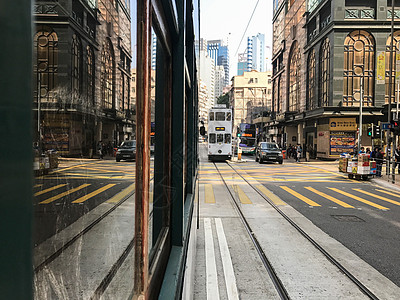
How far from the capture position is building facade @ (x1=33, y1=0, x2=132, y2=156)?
1.82 ft

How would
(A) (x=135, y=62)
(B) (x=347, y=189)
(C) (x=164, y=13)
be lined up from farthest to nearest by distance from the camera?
(B) (x=347, y=189) → (C) (x=164, y=13) → (A) (x=135, y=62)

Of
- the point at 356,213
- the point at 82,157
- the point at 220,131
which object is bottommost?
the point at 356,213

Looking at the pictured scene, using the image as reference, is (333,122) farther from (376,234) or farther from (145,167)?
(145,167)

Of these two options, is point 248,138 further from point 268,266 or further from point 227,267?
point 227,267

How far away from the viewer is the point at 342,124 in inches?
1196

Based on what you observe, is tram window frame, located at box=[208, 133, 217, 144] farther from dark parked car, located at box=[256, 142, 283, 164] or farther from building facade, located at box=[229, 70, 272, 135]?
building facade, located at box=[229, 70, 272, 135]

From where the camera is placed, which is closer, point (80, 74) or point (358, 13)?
point (80, 74)

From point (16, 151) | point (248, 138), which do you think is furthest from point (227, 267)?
point (248, 138)

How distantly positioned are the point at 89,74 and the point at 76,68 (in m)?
0.07

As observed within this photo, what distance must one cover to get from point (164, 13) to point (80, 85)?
1199 millimetres

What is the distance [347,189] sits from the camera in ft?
42.2

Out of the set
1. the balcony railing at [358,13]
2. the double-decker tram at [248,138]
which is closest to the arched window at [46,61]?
the balcony railing at [358,13]

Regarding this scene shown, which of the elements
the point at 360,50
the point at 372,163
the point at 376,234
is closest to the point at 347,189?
the point at 372,163

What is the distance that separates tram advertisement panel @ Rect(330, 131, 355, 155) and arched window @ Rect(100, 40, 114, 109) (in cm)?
3172
